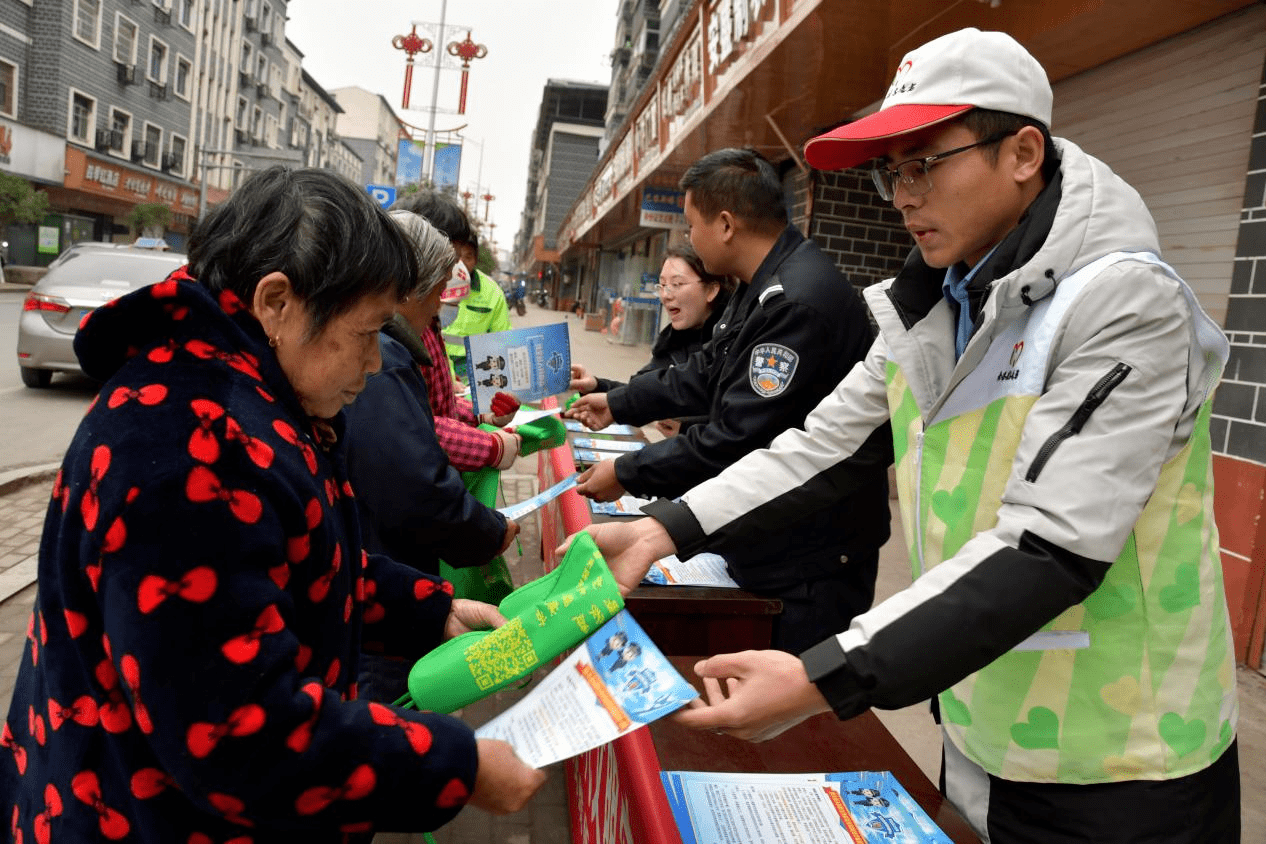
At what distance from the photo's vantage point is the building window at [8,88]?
2880cm

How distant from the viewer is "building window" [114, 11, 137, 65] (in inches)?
1344

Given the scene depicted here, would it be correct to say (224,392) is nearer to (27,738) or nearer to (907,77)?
(27,738)

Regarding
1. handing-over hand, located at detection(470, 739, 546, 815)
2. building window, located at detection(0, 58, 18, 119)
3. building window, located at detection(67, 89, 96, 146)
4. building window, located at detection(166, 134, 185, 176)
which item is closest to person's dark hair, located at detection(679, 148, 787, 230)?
handing-over hand, located at detection(470, 739, 546, 815)

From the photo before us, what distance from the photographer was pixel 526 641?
4.68ft

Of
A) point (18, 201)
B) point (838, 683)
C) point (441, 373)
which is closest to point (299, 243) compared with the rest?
point (838, 683)

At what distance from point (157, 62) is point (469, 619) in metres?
44.3

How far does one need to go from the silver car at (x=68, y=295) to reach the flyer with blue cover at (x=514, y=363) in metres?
6.82

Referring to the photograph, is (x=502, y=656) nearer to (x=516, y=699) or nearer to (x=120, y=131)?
(x=516, y=699)

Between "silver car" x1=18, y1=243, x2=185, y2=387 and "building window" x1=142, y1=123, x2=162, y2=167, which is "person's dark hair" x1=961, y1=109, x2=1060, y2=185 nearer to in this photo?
"silver car" x1=18, y1=243, x2=185, y2=387

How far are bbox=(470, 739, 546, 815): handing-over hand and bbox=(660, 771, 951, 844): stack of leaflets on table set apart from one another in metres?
0.29

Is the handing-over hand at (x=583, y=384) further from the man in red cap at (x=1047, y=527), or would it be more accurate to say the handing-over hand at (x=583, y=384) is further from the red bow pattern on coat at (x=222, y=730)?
the red bow pattern on coat at (x=222, y=730)

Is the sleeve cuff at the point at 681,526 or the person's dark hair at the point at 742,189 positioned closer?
the sleeve cuff at the point at 681,526

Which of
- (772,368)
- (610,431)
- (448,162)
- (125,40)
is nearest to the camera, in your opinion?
(772,368)

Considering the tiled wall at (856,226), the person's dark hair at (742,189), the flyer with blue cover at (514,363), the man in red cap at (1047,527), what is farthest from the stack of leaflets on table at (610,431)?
the tiled wall at (856,226)
